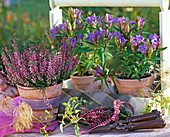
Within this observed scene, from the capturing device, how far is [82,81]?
184 cm

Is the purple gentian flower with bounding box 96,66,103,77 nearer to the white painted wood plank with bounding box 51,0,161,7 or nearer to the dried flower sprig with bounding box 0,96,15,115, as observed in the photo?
the white painted wood plank with bounding box 51,0,161,7

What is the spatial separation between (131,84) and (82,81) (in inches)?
14.2

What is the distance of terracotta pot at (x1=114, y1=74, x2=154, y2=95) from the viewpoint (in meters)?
1.63

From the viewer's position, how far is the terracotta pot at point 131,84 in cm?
163

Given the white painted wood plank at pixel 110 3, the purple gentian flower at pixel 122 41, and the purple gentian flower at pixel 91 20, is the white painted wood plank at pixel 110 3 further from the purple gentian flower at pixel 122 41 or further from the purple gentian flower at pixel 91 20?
the purple gentian flower at pixel 122 41

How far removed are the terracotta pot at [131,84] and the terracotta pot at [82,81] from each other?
0.23 metres

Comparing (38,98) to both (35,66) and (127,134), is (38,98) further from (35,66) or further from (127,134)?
(127,134)

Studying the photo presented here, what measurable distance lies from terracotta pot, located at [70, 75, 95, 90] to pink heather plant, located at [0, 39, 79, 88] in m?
0.31

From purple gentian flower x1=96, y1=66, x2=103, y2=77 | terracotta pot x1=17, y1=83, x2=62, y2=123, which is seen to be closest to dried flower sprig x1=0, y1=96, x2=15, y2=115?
terracotta pot x1=17, y1=83, x2=62, y2=123

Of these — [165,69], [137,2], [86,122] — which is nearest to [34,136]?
[86,122]

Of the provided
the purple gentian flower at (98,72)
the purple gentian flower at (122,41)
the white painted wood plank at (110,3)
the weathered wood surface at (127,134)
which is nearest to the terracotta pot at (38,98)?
the weathered wood surface at (127,134)

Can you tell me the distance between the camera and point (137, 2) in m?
1.76

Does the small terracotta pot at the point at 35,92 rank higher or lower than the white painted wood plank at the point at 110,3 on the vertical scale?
lower

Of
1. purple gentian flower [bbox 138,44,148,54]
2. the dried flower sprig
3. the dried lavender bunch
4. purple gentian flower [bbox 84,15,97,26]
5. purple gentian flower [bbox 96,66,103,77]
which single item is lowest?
the dried lavender bunch
